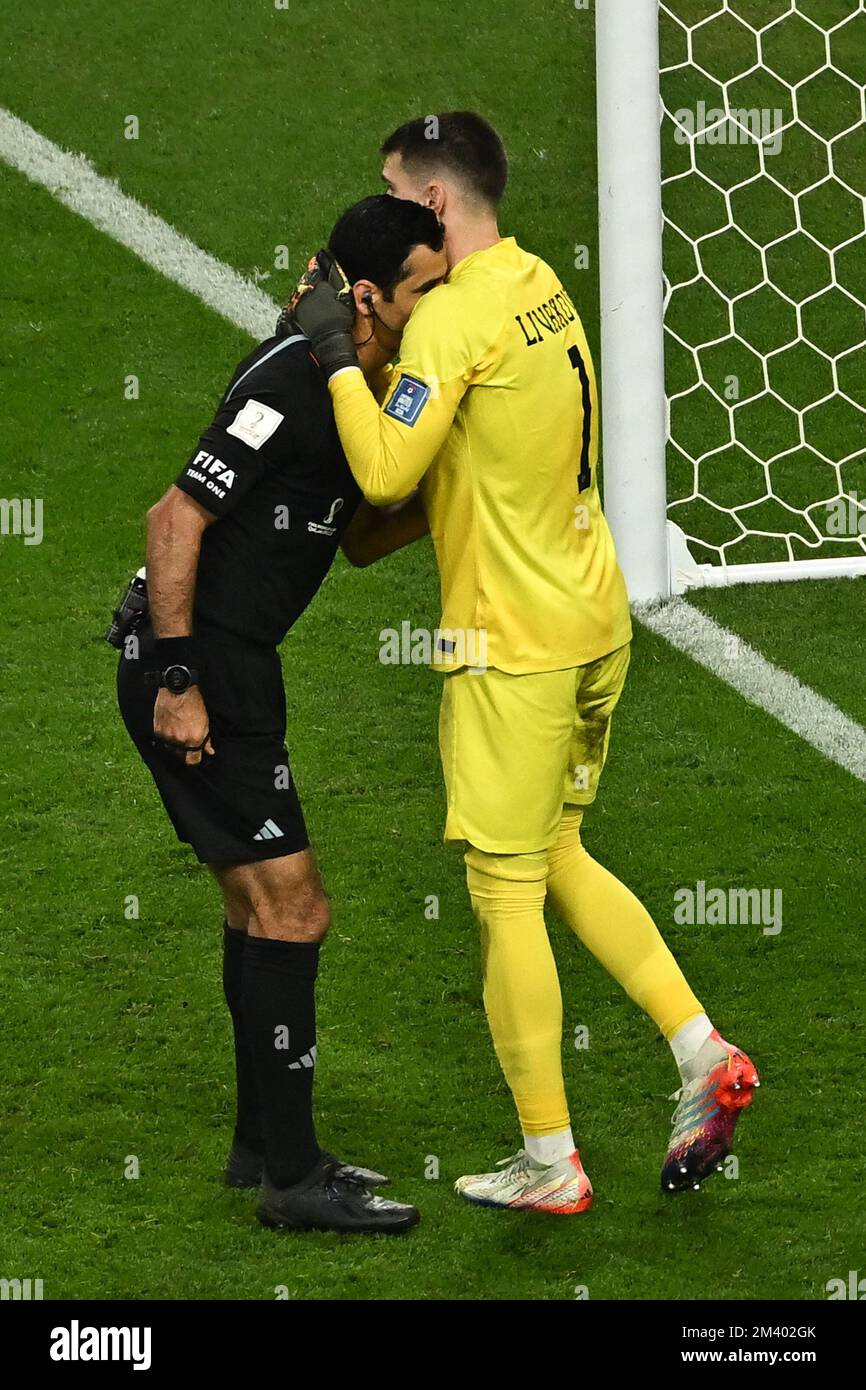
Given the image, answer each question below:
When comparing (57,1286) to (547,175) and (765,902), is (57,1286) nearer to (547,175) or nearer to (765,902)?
(765,902)

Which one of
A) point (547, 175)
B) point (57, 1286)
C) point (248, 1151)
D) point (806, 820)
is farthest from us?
point (547, 175)

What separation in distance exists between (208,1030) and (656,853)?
1223 mm

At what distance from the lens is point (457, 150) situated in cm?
367

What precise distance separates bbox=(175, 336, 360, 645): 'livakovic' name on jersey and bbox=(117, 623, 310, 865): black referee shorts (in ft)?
0.25

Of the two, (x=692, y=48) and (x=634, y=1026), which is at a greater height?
(x=692, y=48)

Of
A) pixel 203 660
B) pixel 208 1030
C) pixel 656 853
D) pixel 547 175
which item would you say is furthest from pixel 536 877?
pixel 547 175

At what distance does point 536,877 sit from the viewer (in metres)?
Result: 3.79

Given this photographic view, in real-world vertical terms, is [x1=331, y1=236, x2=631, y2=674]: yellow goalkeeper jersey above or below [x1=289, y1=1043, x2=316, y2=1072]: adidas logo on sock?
above

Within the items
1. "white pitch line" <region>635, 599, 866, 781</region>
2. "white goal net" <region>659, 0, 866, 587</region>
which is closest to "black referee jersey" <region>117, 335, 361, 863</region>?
"white pitch line" <region>635, 599, 866, 781</region>

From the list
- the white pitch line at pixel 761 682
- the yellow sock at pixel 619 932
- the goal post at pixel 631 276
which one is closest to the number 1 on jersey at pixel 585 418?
the yellow sock at pixel 619 932

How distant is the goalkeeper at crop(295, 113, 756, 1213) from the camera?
3.64 m

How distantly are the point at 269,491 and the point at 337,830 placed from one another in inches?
66.9

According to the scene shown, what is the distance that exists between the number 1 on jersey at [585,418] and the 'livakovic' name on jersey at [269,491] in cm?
42

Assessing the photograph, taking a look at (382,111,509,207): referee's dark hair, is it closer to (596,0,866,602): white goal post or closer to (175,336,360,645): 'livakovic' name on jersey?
(175,336,360,645): 'livakovic' name on jersey
